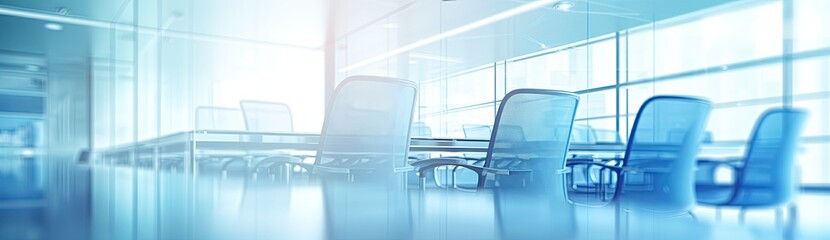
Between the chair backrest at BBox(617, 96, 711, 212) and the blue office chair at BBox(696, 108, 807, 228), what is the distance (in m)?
0.10

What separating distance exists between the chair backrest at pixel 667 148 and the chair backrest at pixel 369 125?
1.01m

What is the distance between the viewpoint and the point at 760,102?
4566 mm

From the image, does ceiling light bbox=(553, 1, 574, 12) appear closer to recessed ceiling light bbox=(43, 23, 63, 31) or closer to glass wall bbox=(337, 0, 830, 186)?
glass wall bbox=(337, 0, 830, 186)

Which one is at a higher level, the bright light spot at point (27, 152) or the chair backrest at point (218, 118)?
the chair backrest at point (218, 118)

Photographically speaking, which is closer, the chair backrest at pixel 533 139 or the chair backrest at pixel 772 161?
the chair backrest at pixel 772 161

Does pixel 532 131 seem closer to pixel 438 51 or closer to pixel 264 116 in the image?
pixel 264 116

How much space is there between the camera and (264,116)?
4.74m

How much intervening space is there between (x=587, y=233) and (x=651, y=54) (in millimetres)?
6819

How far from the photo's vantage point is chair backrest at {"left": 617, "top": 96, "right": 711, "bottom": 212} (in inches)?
78.0

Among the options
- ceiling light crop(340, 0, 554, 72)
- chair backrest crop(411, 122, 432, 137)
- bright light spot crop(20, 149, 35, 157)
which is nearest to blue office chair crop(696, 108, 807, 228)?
chair backrest crop(411, 122, 432, 137)

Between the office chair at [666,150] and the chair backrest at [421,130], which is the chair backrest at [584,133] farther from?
the office chair at [666,150]

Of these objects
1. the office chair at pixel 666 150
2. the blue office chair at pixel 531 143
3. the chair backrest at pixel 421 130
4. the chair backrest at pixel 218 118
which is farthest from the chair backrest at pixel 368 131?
the chair backrest at pixel 421 130

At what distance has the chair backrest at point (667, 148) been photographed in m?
1.98

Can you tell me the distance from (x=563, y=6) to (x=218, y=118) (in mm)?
4607
